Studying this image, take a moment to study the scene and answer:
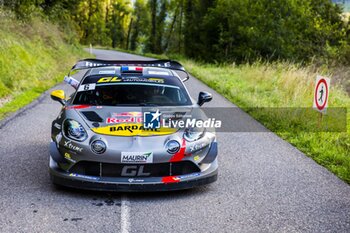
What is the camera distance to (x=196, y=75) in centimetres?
2292

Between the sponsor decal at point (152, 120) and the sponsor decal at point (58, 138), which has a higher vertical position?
the sponsor decal at point (152, 120)

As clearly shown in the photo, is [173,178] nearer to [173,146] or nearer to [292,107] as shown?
Result: [173,146]

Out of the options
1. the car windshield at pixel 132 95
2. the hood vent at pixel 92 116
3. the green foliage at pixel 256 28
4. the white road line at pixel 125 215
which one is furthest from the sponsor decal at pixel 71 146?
the green foliage at pixel 256 28

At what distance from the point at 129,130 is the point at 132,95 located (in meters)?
1.28

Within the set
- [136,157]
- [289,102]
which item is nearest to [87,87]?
[136,157]

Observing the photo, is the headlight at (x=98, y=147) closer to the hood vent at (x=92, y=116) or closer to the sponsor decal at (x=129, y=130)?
the sponsor decal at (x=129, y=130)

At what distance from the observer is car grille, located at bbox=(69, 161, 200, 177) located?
17.8 feet

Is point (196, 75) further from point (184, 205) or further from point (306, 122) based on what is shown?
point (184, 205)

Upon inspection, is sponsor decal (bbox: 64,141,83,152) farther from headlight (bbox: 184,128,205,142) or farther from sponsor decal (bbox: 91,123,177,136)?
headlight (bbox: 184,128,205,142)

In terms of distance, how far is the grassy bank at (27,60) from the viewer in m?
13.8

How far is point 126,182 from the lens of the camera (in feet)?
17.6

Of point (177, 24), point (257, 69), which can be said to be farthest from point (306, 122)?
point (177, 24)

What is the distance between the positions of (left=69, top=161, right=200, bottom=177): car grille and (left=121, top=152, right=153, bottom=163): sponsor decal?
0.21 feet

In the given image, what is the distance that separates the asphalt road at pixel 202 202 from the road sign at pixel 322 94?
195cm
